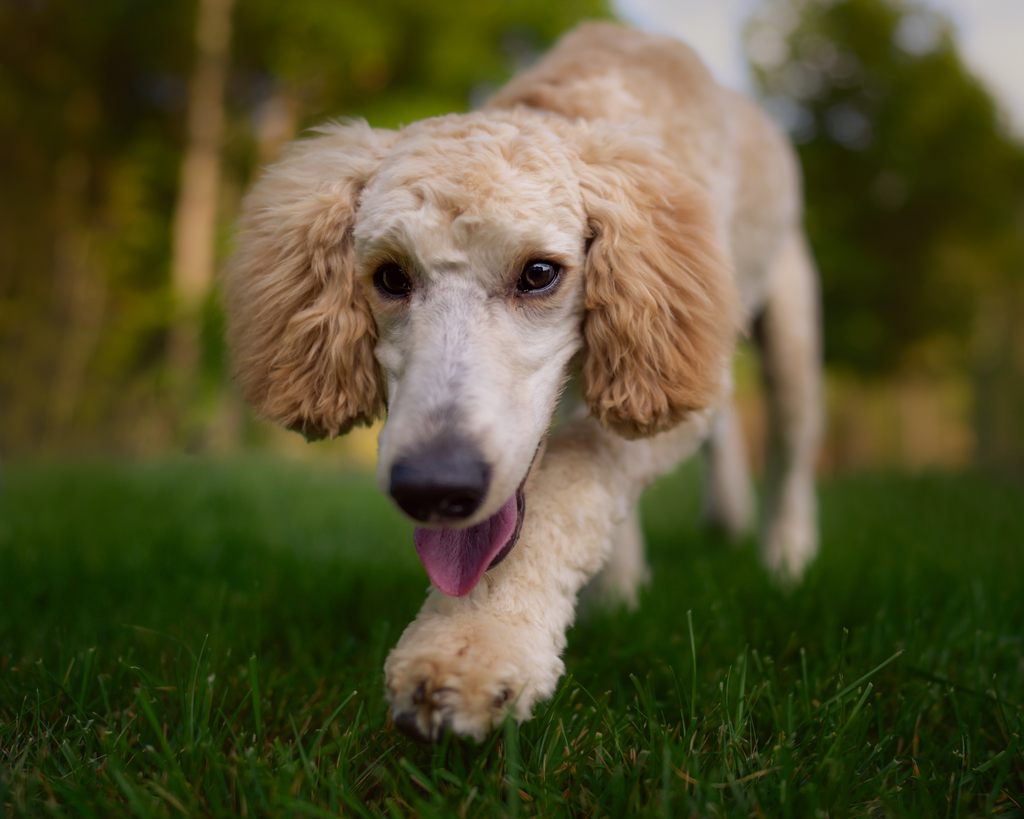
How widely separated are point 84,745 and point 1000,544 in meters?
3.62

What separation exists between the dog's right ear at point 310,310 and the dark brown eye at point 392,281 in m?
0.07

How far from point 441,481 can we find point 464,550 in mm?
284

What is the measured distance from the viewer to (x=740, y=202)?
105 inches

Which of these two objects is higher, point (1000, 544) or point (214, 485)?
point (1000, 544)

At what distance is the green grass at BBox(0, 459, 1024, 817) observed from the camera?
1212mm

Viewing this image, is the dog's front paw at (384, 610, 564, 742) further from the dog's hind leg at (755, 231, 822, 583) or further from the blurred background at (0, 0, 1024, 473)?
the blurred background at (0, 0, 1024, 473)

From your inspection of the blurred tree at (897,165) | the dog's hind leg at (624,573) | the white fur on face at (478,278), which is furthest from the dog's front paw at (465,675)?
the blurred tree at (897,165)

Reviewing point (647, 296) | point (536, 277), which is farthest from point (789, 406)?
point (536, 277)

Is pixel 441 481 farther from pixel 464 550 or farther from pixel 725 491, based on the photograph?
pixel 725 491

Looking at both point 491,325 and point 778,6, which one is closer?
point 491,325

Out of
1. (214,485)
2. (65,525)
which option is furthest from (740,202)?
(214,485)

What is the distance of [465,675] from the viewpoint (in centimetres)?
124

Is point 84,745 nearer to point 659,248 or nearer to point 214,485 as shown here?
point 659,248

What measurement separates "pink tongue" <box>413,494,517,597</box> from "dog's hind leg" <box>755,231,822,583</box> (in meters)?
2.15
